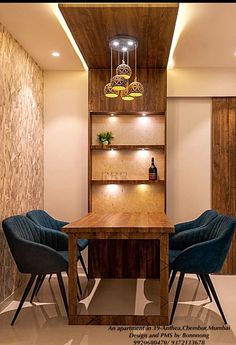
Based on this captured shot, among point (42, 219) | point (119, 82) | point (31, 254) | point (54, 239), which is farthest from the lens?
point (42, 219)

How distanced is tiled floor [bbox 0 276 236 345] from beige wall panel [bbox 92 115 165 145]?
186 cm

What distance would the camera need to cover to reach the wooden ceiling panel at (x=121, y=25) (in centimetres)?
324

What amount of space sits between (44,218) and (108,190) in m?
1.02

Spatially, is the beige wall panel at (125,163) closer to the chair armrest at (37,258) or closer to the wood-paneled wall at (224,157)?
the wood-paneled wall at (224,157)

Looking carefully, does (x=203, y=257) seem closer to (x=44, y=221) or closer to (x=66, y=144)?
(x=44, y=221)

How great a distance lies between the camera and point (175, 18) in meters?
3.42

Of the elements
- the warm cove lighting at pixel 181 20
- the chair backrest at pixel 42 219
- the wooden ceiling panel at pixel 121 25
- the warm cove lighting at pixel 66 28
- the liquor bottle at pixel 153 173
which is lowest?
the chair backrest at pixel 42 219

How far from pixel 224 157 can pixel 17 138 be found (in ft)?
9.10

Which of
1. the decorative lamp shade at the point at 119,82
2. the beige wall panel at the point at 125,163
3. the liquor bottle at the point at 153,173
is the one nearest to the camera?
the decorative lamp shade at the point at 119,82

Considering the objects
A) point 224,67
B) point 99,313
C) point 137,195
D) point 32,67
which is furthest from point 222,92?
point 99,313

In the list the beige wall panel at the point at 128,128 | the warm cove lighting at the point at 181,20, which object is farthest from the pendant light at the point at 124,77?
the beige wall panel at the point at 128,128

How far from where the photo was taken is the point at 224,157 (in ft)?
17.0

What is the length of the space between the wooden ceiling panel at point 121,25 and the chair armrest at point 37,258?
207 cm

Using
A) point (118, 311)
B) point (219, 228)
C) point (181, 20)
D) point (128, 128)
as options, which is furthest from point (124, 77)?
point (118, 311)
